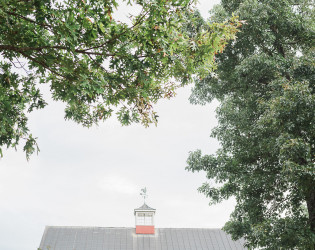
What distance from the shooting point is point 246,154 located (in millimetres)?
8375

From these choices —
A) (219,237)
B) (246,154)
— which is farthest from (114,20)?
(219,237)

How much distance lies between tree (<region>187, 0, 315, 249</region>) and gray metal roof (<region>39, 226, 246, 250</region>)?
9.53 m

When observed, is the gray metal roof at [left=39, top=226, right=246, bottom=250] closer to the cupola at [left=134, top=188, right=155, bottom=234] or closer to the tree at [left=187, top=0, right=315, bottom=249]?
the cupola at [left=134, top=188, right=155, bottom=234]

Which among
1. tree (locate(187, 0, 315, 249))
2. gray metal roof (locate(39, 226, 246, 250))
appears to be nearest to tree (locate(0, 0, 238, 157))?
tree (locate(187, 0, 315, 249))

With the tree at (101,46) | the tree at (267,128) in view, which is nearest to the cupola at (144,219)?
the tree at (267,128)

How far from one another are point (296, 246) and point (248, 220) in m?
1.68

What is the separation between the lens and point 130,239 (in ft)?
57.1

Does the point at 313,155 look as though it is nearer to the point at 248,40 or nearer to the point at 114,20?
the point at 248,40

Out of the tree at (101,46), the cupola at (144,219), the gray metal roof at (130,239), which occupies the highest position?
the cupola at (144,219)

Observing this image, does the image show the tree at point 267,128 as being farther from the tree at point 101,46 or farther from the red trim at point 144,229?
the red trim at point 144,229

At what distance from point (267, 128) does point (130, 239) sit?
12.6 meters

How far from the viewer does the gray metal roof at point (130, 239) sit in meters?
16.8

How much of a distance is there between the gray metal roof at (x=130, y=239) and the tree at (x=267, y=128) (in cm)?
953

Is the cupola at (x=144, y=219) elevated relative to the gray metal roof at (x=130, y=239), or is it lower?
elevated
